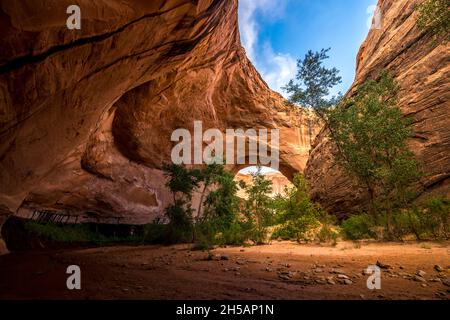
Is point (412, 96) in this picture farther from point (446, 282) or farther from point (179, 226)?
point (179, 226)

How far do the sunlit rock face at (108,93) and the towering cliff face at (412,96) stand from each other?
961cm

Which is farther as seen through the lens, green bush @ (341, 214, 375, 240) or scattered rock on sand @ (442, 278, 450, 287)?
green bush @ (341, 214, 375, 240)

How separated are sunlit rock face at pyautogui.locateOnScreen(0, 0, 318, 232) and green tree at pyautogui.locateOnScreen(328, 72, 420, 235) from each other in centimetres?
779

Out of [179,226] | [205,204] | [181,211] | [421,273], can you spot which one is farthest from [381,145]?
[179,226]

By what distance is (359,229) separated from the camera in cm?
1059

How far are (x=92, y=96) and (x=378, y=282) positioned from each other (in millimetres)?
9660

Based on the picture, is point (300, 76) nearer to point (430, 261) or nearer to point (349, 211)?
point (349, 211)

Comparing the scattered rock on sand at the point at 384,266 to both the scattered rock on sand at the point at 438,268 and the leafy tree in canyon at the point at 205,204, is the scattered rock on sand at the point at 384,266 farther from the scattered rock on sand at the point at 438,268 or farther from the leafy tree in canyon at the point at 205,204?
the leafy tree in canyon at the point at 205,204

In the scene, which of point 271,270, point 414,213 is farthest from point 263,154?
point 271,270

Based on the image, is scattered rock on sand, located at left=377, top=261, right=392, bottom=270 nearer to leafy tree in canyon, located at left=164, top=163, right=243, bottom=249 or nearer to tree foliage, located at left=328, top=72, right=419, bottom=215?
tree foliage, located at left=328, top=72, right=419, bottom=215

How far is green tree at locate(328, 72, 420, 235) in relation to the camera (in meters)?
9.43

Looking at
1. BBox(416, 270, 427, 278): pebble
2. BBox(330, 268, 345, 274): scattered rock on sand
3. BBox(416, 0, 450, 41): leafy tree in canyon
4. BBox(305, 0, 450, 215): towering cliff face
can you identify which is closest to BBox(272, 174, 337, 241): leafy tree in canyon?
BBox(305, 0, 450, 215): towering cliff face

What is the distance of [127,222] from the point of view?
66.5 ft

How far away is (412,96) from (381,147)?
20.6ft
